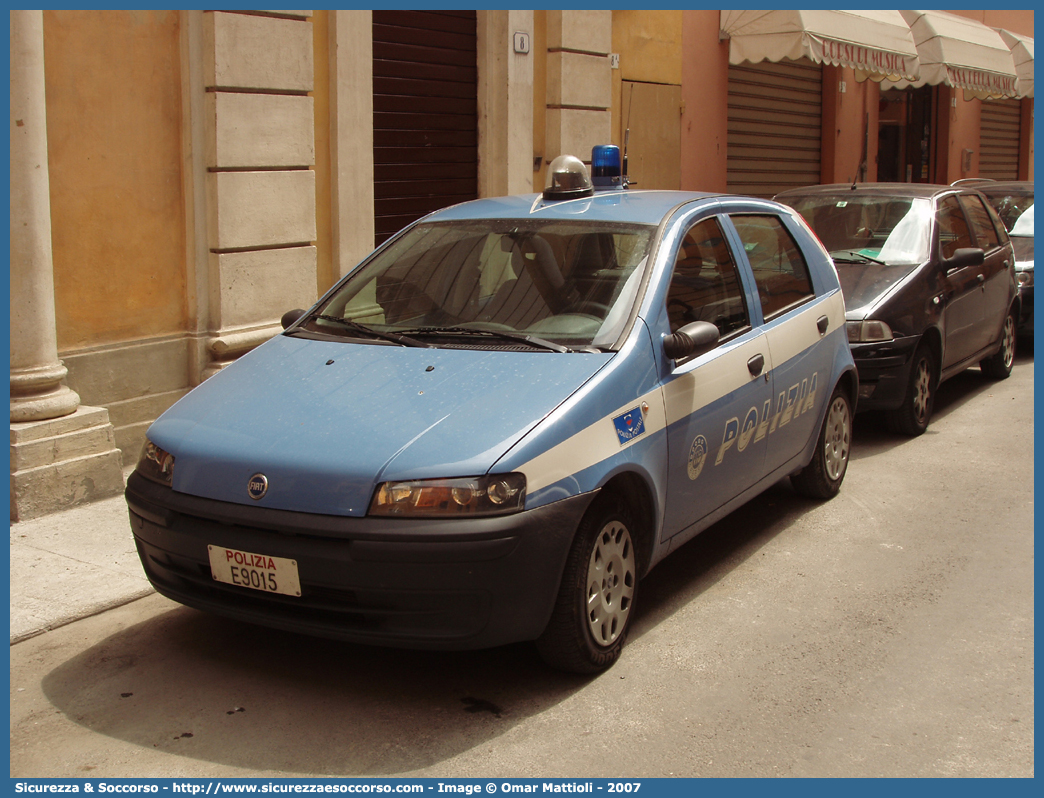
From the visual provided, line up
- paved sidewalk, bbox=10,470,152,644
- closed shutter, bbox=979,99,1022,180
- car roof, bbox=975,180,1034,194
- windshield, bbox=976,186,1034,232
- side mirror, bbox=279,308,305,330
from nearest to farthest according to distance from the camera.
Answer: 1. paved sidewalk, bbox=10,470,152,644
2. side mirror, bbox=279,308,305,330
3. windshield, bbox=976,186,1034,232
4. car roof, bbox=975,180,1034,194
5. closed shutter, bbox=979,99,1022,180

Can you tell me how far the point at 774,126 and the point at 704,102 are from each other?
97.2 inches

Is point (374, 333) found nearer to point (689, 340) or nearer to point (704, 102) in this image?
point (689, 340)

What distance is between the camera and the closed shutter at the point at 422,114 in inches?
395

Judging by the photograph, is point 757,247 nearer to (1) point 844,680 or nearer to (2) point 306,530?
(1) point 844,680

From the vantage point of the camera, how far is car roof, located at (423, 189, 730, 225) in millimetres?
5035

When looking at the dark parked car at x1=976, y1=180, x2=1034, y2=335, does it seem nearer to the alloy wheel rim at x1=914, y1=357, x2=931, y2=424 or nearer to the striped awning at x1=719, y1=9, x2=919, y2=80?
the striped awning at x1=719, y1=9, x2=919, y2=80

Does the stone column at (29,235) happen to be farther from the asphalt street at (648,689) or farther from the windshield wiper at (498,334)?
the windshield wiper at (498,334)

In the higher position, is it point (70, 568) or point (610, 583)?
point (610, 583)

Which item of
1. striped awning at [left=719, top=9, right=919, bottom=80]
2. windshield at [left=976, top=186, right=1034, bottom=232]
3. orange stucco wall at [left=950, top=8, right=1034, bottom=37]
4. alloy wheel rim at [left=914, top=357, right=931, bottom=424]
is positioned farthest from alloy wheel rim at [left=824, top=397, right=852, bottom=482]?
orange stucco wall at [left=950, top=8, right=1034, bottom=37]

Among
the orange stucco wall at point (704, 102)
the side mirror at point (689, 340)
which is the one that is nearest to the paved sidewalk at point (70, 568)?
the side mirror at point (689, 340)

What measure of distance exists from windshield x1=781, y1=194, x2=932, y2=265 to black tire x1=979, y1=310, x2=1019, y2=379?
1919 mm

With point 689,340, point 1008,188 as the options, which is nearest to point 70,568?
point 689,340

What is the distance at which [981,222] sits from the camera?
9461 mm

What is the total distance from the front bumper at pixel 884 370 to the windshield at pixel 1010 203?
552 cm
